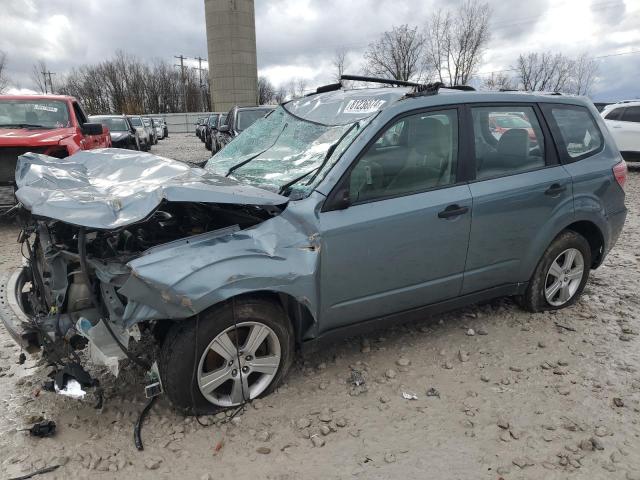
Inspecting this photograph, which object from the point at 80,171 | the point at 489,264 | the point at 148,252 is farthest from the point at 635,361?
the point at 80,171

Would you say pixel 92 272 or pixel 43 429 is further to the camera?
pixel 92 272

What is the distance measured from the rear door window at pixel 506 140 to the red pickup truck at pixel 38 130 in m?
5.88

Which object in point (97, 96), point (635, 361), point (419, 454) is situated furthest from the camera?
point (97, 96)

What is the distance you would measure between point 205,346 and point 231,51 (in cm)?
4778

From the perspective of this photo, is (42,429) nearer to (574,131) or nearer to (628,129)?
(574,131)

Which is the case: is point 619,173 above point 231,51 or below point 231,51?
below

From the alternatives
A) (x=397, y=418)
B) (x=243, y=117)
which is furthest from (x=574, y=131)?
(x=243, y=117)

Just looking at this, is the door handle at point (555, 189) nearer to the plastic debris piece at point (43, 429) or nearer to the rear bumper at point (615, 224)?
the rear bumper at point (615, 224)

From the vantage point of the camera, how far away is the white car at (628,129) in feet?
40.5

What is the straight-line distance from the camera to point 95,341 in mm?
2600

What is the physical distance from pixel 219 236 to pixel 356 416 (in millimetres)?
1311

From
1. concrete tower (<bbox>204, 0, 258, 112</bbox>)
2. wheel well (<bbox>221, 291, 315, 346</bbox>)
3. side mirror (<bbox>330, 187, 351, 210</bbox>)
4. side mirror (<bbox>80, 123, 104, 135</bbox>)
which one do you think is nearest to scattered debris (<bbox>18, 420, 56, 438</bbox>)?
wheel well (<bbox>221, 291, 315, 346</bbox>)

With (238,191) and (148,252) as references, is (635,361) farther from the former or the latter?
(148,252)

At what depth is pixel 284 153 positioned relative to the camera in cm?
355
